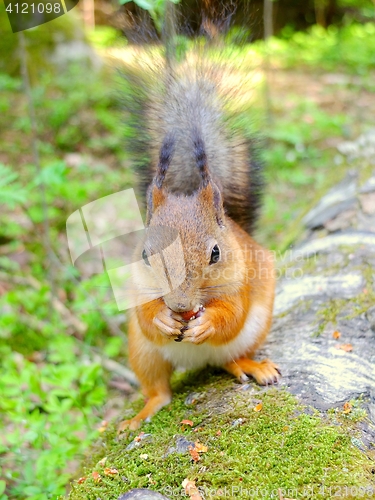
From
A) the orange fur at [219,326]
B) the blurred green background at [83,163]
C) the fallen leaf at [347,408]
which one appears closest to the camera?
the fallen leaf at [347,408]

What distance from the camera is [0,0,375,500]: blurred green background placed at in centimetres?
230

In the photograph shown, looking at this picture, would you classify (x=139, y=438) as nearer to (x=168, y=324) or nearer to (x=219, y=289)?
(x=168, y=324)

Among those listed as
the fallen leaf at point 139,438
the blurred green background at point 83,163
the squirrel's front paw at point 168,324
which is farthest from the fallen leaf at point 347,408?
the blurred green background at point 83,163

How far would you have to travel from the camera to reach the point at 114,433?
2.23 meters

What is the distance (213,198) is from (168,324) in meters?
0.55

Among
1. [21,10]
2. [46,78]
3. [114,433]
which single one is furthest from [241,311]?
[46,78]

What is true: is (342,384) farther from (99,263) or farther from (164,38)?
(99,263)

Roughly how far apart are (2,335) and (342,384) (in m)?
2.41

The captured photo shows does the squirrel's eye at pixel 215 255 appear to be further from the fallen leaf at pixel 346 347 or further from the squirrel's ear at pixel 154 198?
the fallen leaf at pixel 346 347

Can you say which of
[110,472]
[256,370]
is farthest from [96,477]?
[256,370]

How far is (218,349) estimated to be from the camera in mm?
2139

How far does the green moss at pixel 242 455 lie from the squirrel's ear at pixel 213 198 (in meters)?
0.71

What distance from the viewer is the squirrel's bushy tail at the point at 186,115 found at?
214cm

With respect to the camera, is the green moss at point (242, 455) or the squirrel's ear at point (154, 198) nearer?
the green moss at point (242, 455)
